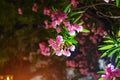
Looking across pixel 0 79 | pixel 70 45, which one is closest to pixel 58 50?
pixel 70 45

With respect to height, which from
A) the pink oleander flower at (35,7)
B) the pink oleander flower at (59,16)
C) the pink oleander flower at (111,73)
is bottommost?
the pink oleander flower at (111,73)

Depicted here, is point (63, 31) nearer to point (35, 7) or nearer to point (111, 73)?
point (111, 73)

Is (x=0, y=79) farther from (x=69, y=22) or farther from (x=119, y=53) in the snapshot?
(x=119, y=53)

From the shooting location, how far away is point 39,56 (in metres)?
4.93

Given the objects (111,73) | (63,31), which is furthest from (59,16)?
(111,73)

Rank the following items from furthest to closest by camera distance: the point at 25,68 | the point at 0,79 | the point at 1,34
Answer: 1. the point at 25,68
2. the point at 1,34
3. the point at 0,79

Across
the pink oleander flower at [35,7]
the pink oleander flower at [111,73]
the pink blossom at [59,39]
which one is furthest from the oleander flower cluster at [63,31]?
the pink oleander flower at [35,7]

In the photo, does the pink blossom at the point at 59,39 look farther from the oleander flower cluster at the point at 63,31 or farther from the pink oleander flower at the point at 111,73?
the pink oleander flower at the point at 111,73

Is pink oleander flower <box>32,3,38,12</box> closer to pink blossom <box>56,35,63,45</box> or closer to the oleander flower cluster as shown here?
the oleander flower cluster

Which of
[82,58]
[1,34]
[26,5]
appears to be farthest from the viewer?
[82,58]

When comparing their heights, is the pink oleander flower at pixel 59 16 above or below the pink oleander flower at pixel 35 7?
below

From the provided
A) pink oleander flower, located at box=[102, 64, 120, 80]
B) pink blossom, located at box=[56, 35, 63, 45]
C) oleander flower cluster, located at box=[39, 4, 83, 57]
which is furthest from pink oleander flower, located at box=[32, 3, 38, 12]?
pink oleander flower, located at box=[102, 64, 120, 80]

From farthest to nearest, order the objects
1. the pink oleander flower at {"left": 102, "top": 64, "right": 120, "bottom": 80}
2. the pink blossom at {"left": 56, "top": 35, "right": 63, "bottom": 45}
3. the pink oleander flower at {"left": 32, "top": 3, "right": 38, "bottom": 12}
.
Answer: the pink oleander flower at {"left": 32, "top": 3, "right": 38, "bottom": 12}, the pink blossom at {"left": 56, "top": 35, "right": 63, "bottom": 45}, the pink oleander flower at {"left": 102, "top": 64, "right": 120, "bottom": 80}

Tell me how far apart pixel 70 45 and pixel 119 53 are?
0.49m
